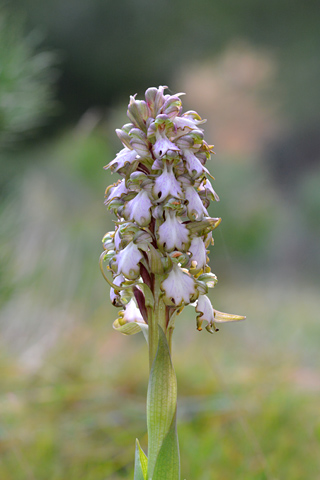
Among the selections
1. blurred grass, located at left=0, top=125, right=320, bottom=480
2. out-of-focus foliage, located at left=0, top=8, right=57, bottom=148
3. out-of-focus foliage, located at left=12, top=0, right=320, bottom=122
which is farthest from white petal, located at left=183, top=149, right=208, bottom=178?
out-of-focus foliage, located at left=12, top=0, right=320, bottom=122

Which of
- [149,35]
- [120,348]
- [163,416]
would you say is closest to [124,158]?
[163,416]

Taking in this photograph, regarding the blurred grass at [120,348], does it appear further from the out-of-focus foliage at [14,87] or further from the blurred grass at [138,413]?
the out-of-focus foliage at [14,87]

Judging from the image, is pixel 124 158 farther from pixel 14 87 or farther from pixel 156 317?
pixel 14 87

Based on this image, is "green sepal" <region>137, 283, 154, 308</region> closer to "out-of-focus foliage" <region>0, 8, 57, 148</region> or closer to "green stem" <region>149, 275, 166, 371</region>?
"green stem" <region>149, 275, 166, 371</region>

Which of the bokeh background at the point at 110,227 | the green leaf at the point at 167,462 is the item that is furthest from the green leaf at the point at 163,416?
the bokeh background at the point at 110,227

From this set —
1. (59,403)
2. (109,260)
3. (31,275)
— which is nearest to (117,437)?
(59,403)

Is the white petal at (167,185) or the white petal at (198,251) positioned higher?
the white petal at (167,185)

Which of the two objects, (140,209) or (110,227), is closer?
(140,209)

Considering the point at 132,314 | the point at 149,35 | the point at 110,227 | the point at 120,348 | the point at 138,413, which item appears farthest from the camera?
the point at 110,227
